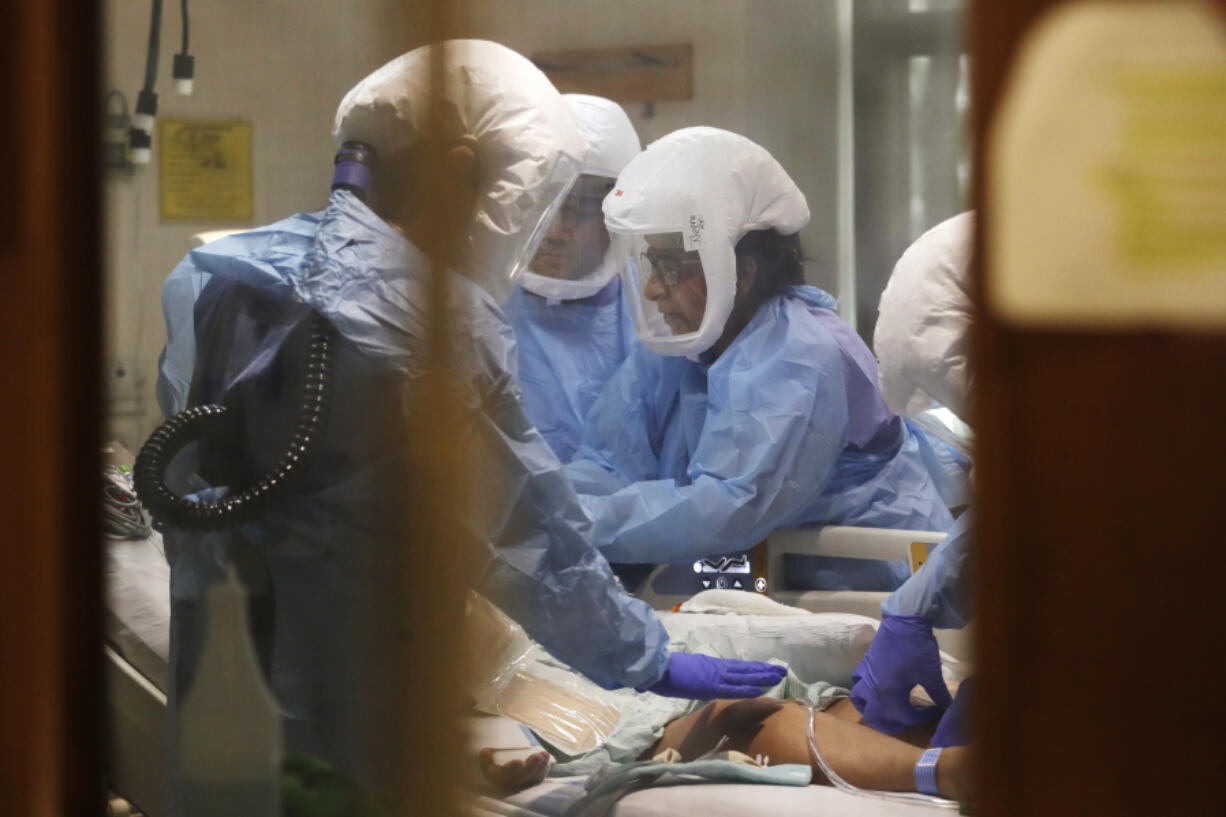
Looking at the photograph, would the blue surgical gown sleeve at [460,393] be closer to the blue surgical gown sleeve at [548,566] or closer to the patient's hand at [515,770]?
the blue surgical gown sleeve at [548,566]

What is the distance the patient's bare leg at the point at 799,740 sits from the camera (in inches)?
55.0

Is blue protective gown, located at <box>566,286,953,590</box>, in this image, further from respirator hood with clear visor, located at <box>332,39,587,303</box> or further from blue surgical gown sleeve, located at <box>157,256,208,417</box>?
blue surgical gown sleeve, located at <box>157,256,208,417</box>

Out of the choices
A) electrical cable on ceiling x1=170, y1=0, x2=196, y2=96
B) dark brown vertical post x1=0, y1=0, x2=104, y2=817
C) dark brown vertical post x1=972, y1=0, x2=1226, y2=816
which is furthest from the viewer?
electrical cable on ceiling x1=170, y1=0, x2=196, y2=96

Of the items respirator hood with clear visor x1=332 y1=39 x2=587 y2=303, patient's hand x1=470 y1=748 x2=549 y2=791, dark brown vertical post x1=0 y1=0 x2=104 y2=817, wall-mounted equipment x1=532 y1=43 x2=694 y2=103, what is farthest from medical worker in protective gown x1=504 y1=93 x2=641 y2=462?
dark brown vertical post x1=0 y1=0 x2=104 y2=817

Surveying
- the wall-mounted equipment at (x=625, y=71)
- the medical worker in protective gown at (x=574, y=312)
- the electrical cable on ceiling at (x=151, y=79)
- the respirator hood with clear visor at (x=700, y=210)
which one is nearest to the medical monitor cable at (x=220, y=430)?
the electrical cable on ceiling at (x=151, y=79)

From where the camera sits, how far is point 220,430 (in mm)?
1063

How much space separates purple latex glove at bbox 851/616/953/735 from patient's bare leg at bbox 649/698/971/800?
0.03 meters

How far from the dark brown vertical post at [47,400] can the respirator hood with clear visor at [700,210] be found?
3.24 feet

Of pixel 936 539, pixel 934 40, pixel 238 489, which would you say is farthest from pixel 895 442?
pixel 238 489

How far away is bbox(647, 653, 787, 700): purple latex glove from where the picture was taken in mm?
1458

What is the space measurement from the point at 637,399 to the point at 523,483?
0.76 meters

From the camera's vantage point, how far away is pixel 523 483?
1129 mm

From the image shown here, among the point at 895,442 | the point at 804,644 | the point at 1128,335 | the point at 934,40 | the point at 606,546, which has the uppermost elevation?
the point at 934,40

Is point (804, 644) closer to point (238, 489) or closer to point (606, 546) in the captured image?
point (606, 546)
